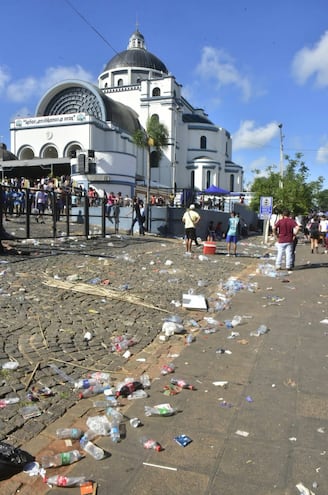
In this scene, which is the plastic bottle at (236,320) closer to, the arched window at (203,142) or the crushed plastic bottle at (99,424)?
the crushed plastic bottle at (99,424)

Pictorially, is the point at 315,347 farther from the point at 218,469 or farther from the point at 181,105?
the point at 181,105

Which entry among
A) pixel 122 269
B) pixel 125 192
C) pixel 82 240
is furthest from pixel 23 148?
pixel 122 269

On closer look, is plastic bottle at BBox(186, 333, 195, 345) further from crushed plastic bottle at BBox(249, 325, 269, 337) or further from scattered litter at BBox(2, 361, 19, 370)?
scattered litter at BBox(2, 361, 19, 370)

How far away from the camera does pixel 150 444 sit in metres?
2.93

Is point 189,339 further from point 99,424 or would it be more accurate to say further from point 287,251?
point 287,251

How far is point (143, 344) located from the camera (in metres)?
5.17

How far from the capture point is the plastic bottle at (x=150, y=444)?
2894 mm

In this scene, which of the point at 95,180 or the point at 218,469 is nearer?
the point at 218,469

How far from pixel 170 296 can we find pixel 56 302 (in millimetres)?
2108

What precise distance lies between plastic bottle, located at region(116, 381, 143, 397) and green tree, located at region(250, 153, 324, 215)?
28726 mm

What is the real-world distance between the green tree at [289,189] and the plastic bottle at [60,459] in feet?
98.1

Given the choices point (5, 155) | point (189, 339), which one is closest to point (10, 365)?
point (189, 339)

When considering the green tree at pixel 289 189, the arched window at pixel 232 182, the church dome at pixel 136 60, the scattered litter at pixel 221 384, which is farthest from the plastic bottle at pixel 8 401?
the arched window at pixel 232 182

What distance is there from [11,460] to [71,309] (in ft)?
12.4
